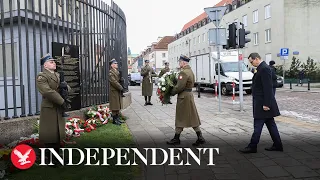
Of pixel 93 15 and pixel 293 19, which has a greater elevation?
pixel 293 19

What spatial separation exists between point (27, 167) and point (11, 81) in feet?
10.2

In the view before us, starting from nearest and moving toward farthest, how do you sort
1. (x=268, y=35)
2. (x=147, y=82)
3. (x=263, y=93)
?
(x=263, y=93)
(x=147, y=82)
(x=268, y=35)

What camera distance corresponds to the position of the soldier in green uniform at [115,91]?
29.3 ft

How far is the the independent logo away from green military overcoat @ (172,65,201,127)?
9.13 feet

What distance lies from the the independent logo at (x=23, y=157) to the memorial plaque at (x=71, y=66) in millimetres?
2398

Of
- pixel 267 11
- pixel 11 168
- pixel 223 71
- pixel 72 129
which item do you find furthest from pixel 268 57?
pixel 11 168

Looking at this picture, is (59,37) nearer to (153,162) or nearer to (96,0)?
(96,0)

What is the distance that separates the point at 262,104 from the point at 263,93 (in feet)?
0.66

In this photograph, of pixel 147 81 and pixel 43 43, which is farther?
pixel 147 81

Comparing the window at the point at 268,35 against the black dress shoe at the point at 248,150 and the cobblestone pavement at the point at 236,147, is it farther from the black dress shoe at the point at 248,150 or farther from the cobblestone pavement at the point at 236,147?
the black dress shoe at the point at 248,150

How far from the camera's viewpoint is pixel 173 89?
664 cm

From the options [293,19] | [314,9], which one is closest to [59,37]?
[293,19]

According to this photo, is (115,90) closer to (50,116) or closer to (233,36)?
(50,116)

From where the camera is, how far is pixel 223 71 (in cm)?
2080
